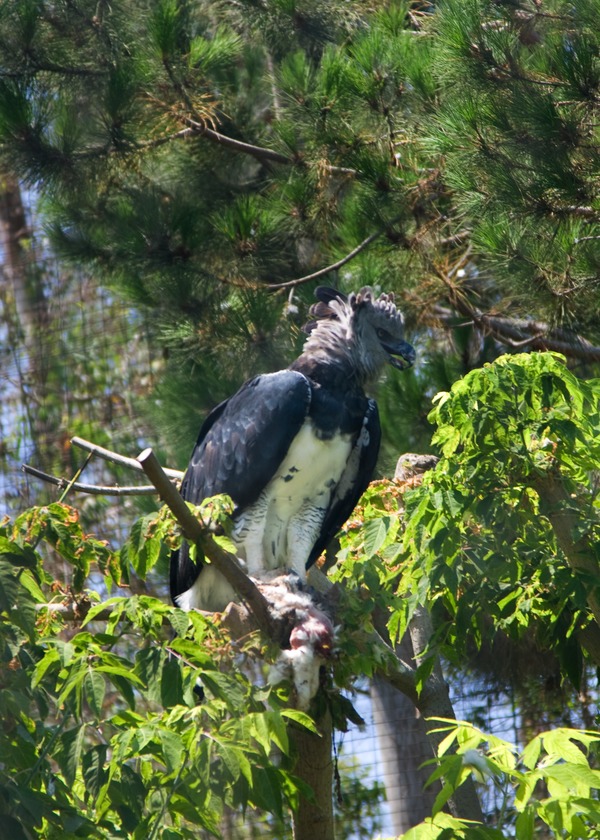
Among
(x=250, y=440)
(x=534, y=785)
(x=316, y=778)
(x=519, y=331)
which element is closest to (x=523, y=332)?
(x=519, y=331)

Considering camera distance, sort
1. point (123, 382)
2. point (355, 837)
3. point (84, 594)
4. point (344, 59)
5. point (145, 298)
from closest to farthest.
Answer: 1. point (84, 594)
2. point (344, 59)
3. point (145, 298)
4. point (355, 837)
5. point (123, 382)

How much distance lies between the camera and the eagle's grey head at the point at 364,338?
3953 millimetres

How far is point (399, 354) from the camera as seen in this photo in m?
3.97

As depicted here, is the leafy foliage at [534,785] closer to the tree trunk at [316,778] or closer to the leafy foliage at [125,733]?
the leafy foliage at [125,733]

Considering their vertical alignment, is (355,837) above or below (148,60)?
below

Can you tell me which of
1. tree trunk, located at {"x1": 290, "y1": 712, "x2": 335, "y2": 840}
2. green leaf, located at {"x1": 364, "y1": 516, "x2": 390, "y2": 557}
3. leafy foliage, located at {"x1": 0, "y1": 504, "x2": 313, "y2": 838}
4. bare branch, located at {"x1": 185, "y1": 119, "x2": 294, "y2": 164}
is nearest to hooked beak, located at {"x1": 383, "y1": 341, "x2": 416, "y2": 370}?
green leaf, located at {"x1": 364, "y1": 516, "x2": 390, "y2": 557}

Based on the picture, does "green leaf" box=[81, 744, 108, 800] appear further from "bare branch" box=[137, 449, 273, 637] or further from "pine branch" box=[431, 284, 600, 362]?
"pine branch" box=[431, 284, 600, 362]

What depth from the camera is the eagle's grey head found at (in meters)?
3.95

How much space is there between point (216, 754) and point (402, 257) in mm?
2707

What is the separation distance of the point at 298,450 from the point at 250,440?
0.51ft

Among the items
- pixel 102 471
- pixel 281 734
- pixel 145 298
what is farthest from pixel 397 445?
pixel 102 471

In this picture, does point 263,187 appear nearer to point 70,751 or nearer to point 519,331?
point 519,331

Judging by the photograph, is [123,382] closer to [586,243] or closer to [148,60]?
[148,60]

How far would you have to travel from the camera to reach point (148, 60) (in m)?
4.82
